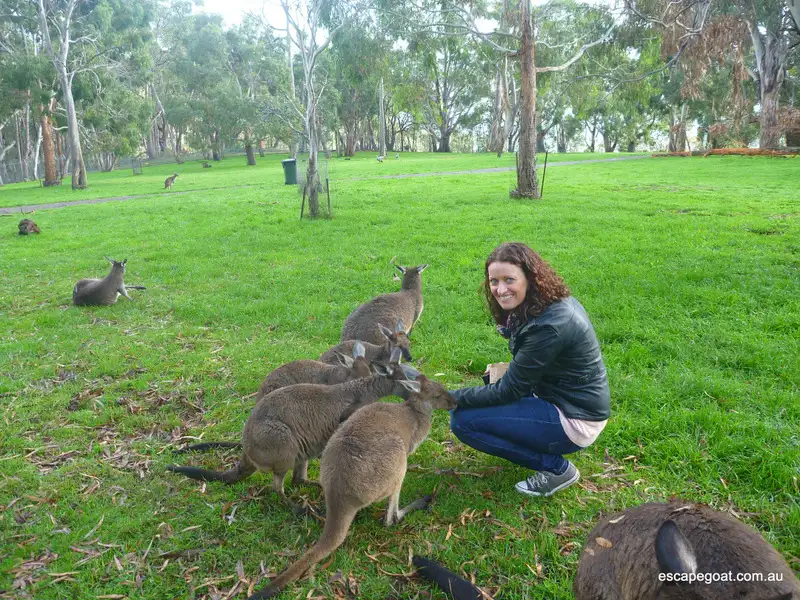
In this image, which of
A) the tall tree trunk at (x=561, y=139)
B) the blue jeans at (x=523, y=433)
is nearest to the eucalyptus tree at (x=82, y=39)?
the blue jeans at (x=523, y=433)

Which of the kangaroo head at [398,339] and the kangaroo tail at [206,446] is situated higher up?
the kangaroo head at [398,339]

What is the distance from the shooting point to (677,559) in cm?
188

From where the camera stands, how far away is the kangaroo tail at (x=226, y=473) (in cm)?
393

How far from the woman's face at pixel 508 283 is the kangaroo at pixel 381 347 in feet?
5.20

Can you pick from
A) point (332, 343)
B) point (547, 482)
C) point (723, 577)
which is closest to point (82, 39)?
point (332, 343)

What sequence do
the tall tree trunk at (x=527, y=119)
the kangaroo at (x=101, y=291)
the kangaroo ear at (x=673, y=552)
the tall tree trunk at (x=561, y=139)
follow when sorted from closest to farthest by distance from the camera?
the kangaroo ear at (x=673, y=552), the kangaroo at (x=101, y=291), the tall tree trunk at (x=527, y=119), the tall tree trunk at (x=561, y=139)

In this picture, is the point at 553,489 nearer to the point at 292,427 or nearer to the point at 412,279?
the point at 292,427

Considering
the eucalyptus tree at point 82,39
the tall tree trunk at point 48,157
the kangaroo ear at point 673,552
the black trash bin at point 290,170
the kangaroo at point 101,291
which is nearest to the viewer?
the kangaroo ear at point 673,552

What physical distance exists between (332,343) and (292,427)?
9.08ft

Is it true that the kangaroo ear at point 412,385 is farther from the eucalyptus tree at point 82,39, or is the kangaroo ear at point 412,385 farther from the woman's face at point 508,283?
the eucalyptus tree at point 82,39

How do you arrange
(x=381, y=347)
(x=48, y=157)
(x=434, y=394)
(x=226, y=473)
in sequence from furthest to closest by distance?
(x=48, y=157)
(x=381, y=347)
(x=434, y=394)
(x=226, y=473)

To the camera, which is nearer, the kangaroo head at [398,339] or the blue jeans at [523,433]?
the blue jeans at [523,433]

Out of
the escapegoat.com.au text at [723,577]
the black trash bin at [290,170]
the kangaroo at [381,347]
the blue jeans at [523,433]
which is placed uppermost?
the black trash bin at [290,170]

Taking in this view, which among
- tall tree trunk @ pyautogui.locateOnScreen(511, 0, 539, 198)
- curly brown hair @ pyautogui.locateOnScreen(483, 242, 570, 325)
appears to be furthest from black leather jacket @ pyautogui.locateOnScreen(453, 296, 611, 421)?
tall tree trunk @ pyautogui.locateOnScreen(511, 0, 539, 198)
